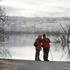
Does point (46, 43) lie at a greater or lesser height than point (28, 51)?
greater

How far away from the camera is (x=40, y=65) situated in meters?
18.1

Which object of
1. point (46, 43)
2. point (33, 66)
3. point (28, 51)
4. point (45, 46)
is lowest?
point (28, 51)

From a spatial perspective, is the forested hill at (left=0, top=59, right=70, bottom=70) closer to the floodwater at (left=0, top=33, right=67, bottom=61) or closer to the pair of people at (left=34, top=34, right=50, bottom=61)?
the pair of people at (left=34, top=34, right=50, bottom=61)

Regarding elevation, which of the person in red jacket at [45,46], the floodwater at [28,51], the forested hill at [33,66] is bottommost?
the floodwater at [28,51]

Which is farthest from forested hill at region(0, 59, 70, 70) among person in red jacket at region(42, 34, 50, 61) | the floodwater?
the floodwater

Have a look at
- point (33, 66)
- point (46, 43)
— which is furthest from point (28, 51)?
point (33, 66)

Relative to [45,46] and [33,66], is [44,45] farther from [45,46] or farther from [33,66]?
[33,66]

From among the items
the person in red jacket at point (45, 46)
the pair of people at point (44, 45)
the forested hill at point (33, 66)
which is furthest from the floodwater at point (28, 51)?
the forested hill at point (33, 66)

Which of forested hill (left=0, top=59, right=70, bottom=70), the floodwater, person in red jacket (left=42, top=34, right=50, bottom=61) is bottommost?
the floodwater

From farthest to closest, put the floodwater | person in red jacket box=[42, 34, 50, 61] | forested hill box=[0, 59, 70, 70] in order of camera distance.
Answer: the floodwater
person in red jacket box=[42, 34, 50, 61]
forested hill box=[0, 59, 70, 70]

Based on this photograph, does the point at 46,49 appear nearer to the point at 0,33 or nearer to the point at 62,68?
the point at 62,68

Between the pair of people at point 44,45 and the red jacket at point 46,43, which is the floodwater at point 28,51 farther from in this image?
the red jacket at point 46,43

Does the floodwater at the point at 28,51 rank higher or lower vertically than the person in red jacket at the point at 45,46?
lower

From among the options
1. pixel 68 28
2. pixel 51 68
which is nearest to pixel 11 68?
pixel 51 68
